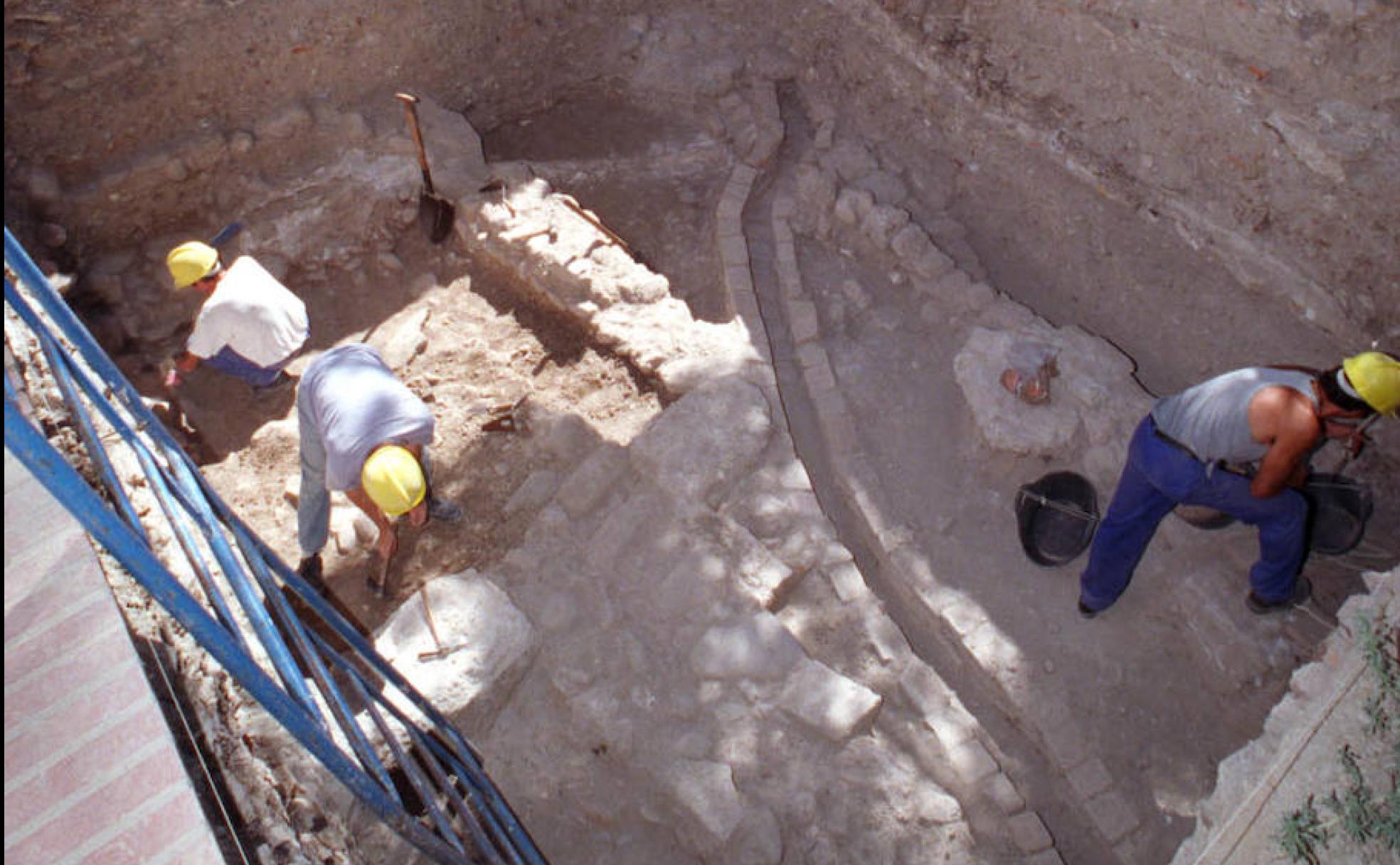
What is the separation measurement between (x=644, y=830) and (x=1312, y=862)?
7.75ft

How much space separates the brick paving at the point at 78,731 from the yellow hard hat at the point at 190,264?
2960 mm

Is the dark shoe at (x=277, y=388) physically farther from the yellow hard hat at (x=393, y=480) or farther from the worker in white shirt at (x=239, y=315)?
the yellow hard hat at (x=393, y=480)

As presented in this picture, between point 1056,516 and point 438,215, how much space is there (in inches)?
168

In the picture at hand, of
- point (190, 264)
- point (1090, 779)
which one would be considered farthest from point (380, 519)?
point (1090, 779)

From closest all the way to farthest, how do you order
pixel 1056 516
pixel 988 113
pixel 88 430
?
pixel 88 430 < pixel 1056 516 < pixel 988 113

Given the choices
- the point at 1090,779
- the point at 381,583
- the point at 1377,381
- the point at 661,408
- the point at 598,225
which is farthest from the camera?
the point at 598,225

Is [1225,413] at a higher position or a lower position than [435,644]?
higher

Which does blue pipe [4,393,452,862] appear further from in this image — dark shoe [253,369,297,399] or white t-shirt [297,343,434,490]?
dark shoe [253,369,297,399]

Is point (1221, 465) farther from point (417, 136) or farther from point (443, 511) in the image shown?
point (417, 136)

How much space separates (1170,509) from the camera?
14.5ft

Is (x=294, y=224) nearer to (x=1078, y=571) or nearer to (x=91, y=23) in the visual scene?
(x=91, y=23)

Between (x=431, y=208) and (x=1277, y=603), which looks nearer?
(x=1277, y=603)

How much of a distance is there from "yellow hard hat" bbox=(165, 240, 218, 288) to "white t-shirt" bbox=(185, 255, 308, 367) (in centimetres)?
11

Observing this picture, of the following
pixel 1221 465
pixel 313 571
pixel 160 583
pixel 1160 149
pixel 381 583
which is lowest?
pixel 313 571
